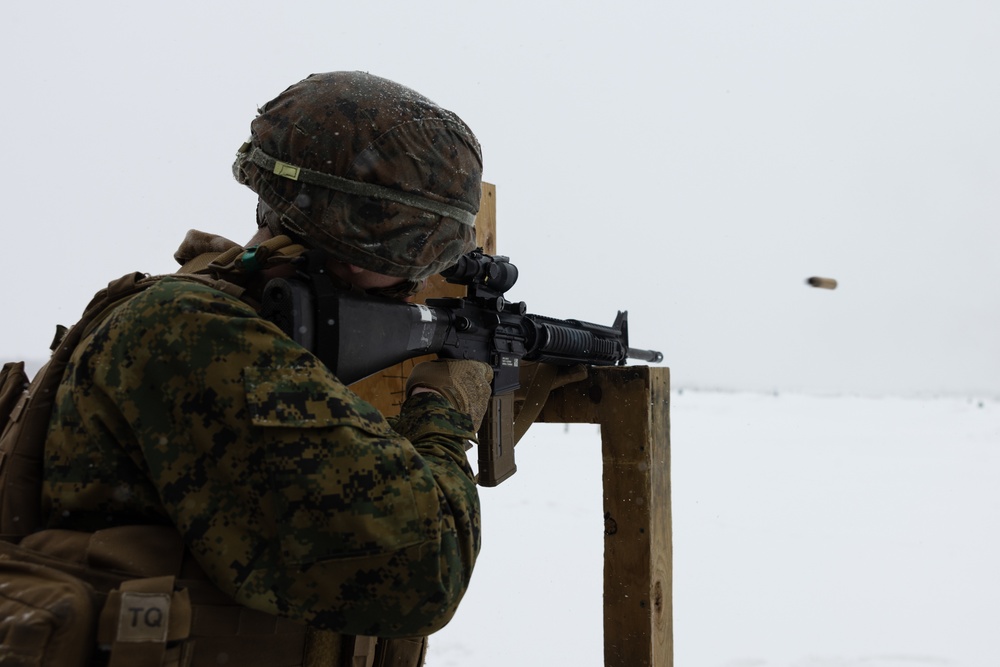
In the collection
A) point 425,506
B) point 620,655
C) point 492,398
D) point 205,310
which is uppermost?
point 492,398

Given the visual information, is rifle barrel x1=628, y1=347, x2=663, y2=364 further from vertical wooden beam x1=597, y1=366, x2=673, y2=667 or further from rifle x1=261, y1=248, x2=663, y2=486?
vertical wooden beam x1=597, y1=366, x2=673, y2=667

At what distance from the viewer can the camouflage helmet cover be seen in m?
1.44

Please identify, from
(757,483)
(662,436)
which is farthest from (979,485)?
(662,436)

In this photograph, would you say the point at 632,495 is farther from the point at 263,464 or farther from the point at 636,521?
the point at 263,464

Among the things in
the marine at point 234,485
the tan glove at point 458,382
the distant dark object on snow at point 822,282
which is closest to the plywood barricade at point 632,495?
the tan glove at point 458,382

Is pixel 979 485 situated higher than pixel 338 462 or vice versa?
pixel 979 485

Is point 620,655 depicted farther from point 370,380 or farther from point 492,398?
point 370,380

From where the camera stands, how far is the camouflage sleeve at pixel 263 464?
114cm

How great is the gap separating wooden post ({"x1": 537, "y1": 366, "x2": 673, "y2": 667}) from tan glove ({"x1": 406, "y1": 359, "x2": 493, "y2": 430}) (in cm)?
83

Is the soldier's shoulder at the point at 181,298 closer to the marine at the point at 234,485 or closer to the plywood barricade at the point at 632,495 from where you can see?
the marine at the point at 234,485

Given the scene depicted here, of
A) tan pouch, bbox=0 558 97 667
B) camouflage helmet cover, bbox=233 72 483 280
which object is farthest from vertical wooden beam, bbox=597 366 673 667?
tan pouch, bbox=0 558 97 667

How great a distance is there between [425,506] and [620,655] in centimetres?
166

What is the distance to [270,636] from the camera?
1321mm

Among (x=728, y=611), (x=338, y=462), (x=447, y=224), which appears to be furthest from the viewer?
(x=728, y=611)
